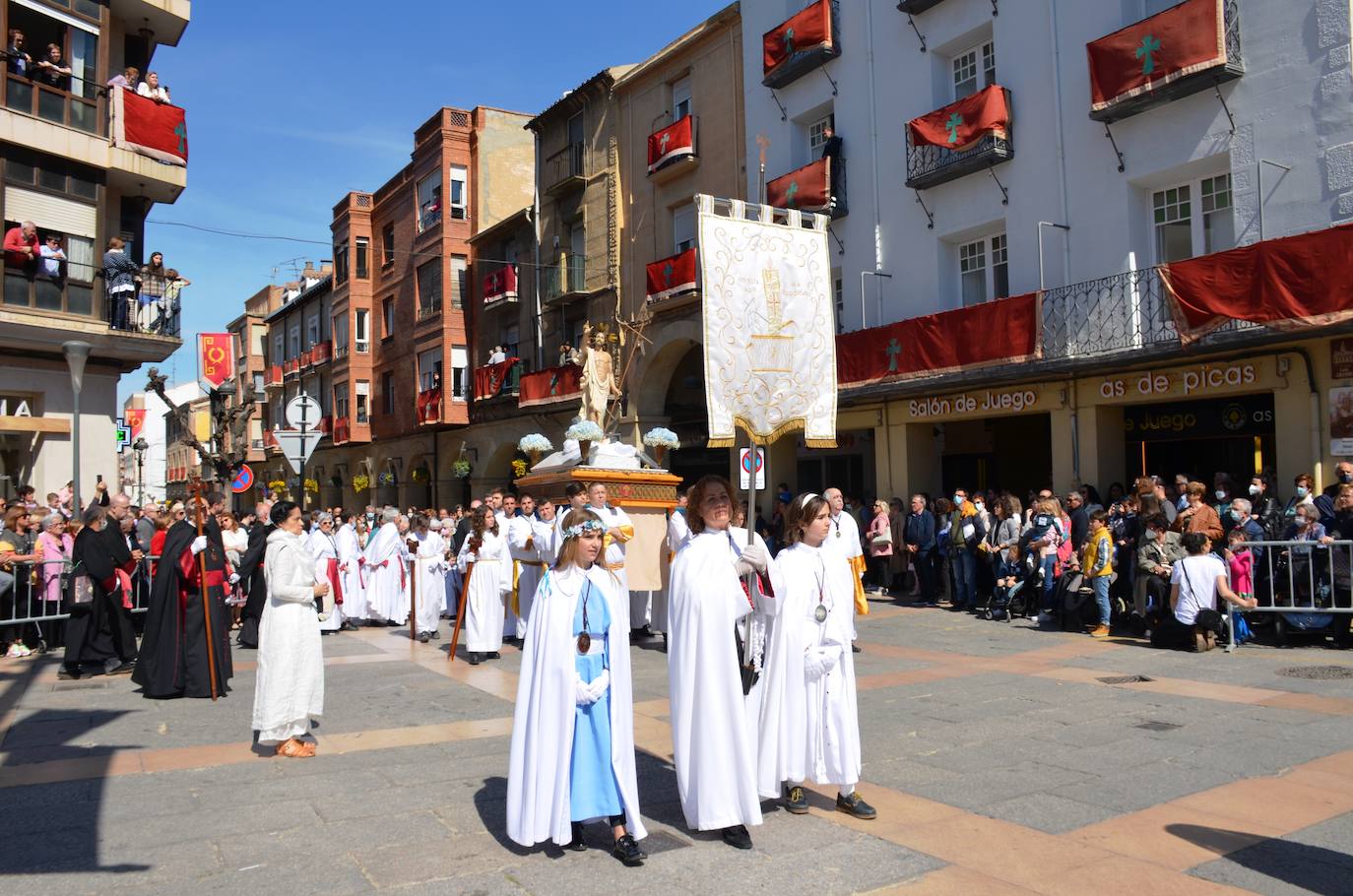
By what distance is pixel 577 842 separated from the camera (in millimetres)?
5328

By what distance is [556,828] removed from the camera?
5.17m

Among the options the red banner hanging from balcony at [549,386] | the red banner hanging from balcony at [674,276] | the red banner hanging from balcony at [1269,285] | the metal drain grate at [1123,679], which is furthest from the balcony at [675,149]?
the metal drain grate at [1123,679]

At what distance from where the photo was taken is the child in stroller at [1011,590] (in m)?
14.9

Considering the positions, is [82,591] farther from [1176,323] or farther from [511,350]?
[511,350]

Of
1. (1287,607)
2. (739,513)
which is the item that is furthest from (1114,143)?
(739,513)

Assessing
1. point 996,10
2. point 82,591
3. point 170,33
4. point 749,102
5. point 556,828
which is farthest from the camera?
point 749,102

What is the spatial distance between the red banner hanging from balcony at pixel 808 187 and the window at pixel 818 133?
0.70 meters

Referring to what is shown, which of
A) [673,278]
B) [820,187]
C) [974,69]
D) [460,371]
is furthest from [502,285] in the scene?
[974,69]

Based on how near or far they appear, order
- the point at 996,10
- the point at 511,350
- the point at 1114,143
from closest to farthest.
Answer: the point at 1114,143
the point at 996,10
the point at 511,350

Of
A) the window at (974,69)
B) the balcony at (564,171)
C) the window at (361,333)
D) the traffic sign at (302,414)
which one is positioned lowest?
the traffic sign at (302,414)

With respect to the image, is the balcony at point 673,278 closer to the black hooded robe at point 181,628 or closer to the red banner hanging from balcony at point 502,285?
the red banner hanging from balcony at point 502,285

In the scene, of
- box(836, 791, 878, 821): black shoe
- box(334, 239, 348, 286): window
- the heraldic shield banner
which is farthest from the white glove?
box(334, 239, 348, 286): window

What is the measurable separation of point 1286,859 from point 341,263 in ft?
140

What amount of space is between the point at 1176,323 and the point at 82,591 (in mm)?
13949
